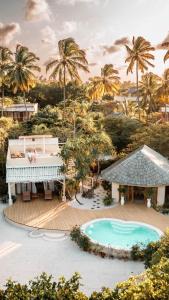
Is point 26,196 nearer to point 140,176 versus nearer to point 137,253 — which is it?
point 140,176

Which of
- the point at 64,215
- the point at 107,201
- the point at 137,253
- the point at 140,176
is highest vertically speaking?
the point at 140,176

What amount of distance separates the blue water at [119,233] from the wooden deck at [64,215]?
0.85 m

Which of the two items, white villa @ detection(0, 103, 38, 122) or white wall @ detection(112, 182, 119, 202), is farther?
white villa @ detection(0, 103, 38, 122)

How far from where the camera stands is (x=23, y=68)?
153 ft

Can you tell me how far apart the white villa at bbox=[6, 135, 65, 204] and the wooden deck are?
1.47 meters

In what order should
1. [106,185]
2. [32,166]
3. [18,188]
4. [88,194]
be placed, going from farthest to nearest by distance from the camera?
1. [106,185]
2. [18,188]
3. [88,194]
4. [32,166]

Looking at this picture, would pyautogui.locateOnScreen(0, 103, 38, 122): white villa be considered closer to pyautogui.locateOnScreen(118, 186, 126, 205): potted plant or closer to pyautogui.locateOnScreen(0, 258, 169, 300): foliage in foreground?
pyautogui.locateOnScreen(118, 186, 126, 205): potted plant

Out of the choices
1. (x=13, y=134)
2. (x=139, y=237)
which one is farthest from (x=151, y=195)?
(x=13, y=134)

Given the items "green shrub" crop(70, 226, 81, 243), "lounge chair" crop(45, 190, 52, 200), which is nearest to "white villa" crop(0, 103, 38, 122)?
"lounge chair" crop(45, 190, 52, 200)

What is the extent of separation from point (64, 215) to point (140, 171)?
23.7ft

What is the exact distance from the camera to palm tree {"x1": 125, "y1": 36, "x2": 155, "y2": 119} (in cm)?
4397

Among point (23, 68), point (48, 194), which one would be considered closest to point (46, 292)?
point (48, 194)

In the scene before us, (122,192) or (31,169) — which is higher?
(31,169)

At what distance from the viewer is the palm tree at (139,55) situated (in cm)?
4397
